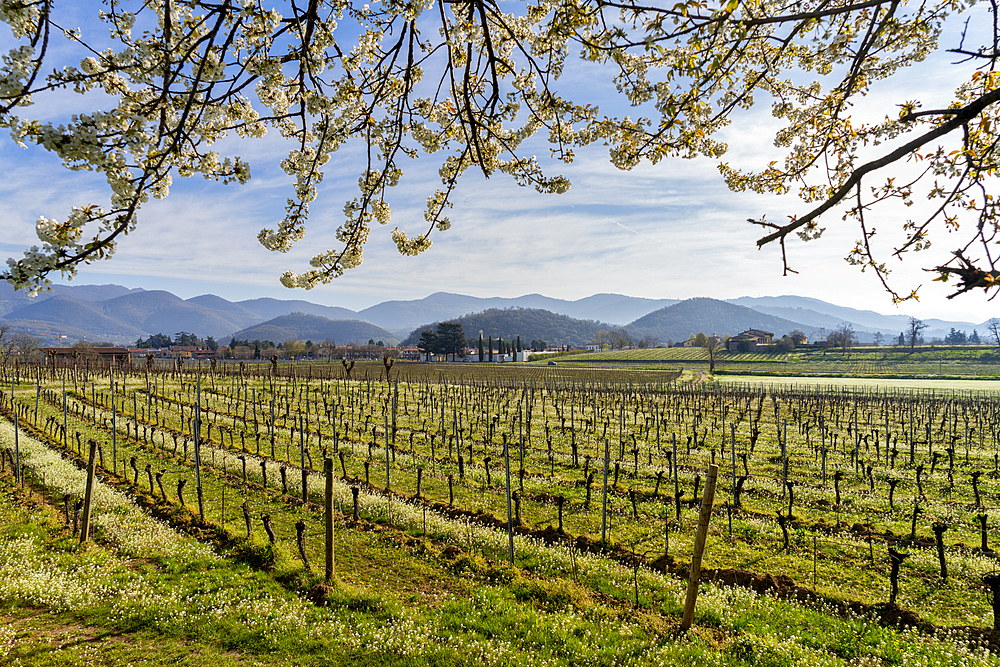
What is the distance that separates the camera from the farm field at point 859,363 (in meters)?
71.9

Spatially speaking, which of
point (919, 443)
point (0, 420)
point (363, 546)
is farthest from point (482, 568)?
point (0, 420)

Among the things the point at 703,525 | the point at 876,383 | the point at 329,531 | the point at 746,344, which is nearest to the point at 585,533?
the point at 703,525

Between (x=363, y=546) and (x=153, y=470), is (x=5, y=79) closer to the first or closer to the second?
(x=363, y=546)

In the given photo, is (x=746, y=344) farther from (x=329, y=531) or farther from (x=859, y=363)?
(x=329, y=531)

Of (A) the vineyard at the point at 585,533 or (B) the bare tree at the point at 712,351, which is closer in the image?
(A) the vineyard at the point at 585,533

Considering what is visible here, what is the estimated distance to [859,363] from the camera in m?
82.1

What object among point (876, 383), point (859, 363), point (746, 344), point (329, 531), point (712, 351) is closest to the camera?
point (329, 531)

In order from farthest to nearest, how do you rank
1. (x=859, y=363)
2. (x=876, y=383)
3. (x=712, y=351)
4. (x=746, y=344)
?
(x=746, y=344)
(x=712, y=351)
(x=859, y=363)
(x=876, y=383)

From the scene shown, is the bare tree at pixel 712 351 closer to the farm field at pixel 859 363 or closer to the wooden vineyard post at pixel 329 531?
the farm field at pixel 859 363

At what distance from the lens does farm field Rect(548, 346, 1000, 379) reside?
71.9 m

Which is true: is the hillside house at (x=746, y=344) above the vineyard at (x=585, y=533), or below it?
above

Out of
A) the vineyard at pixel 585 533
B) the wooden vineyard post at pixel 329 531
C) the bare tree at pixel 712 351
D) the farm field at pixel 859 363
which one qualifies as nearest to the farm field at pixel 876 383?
the farm field at pixel 859 363

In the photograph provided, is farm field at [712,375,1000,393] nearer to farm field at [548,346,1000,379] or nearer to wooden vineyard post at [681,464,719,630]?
farm field at [548,346,1000,379]

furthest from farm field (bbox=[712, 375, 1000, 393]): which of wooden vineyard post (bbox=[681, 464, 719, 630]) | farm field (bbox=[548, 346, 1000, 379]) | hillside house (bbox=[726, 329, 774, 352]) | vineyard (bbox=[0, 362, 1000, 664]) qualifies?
wooden vineyard post (bbox=[681, 464, 719, 630])
